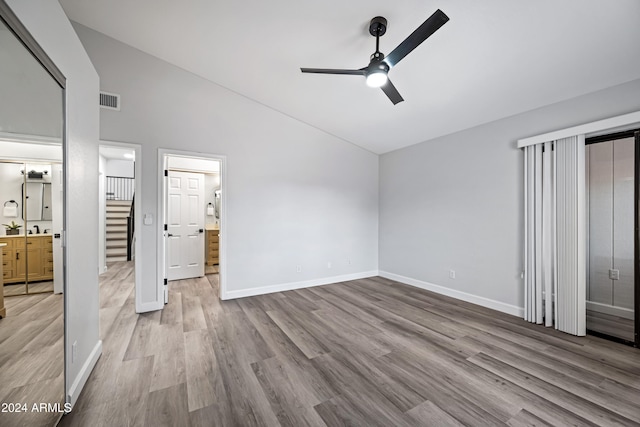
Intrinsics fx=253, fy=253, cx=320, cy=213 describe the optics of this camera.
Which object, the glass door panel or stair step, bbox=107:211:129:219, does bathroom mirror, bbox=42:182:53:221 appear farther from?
stair step, bbox=107:211:129:219

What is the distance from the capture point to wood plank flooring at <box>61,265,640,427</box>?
1680 millimetres

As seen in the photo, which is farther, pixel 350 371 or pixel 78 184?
pixel 350 371

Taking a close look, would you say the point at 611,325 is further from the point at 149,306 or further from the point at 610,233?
the point at 149,306

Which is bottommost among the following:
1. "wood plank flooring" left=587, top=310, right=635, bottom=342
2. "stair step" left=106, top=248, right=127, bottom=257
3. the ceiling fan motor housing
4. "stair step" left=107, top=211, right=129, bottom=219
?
"wood plank flooring" left=587, top=310, right=635, bottom=342

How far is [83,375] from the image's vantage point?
1928 mm

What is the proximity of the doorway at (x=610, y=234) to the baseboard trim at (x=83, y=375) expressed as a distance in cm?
513

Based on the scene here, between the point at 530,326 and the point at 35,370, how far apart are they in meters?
4.36

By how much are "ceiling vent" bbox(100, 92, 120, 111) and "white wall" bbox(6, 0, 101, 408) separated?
1099 millimetres

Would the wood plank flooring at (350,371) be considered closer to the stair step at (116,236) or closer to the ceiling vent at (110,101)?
the ceiling vent at (110,101)

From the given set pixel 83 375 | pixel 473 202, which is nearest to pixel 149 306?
pixel 83 375

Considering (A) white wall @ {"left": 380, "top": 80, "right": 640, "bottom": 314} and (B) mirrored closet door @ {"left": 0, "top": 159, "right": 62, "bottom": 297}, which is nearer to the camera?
(B) mirrored closet door @ {"left": 0, "top": 159, "right": 62, "bottom": 297}

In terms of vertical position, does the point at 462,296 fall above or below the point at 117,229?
below

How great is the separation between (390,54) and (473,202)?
2.72 metres

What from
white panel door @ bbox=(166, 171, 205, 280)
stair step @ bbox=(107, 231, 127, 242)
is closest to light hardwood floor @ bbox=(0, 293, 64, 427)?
white panel door @ bbox=(166, 171, 205, 280)
